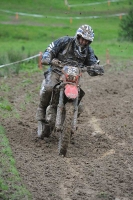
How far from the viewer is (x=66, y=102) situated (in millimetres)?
9156

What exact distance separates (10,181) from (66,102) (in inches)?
90.3

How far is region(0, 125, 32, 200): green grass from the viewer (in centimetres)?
669

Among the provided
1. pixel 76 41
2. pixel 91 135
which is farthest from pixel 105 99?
pixel 76 41

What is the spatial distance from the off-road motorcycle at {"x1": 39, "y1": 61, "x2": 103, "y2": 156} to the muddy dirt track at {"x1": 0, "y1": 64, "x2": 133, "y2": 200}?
0.37 metres

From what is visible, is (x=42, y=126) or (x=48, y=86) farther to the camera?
(x=42, y=126)

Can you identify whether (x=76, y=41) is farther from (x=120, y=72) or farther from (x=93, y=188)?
(x=120, y=72)

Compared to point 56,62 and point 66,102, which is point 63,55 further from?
point 66,102

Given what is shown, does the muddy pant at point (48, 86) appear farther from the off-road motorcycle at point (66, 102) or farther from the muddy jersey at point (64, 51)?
the muddy jersey at point (64, 51)

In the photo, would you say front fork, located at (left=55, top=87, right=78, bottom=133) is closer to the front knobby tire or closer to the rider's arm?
the front knobby tire

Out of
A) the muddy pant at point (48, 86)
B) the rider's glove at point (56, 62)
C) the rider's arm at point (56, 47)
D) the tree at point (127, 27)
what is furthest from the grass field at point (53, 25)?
the rider's glove at point (56, 62)

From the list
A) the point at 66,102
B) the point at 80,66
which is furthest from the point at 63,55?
the point at 66,102

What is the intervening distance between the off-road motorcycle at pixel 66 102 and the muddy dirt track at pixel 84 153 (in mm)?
373

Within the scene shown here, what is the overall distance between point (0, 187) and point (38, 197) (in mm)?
510

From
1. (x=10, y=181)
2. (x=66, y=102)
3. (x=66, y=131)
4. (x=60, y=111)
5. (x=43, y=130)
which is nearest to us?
(x=10, y=181)
